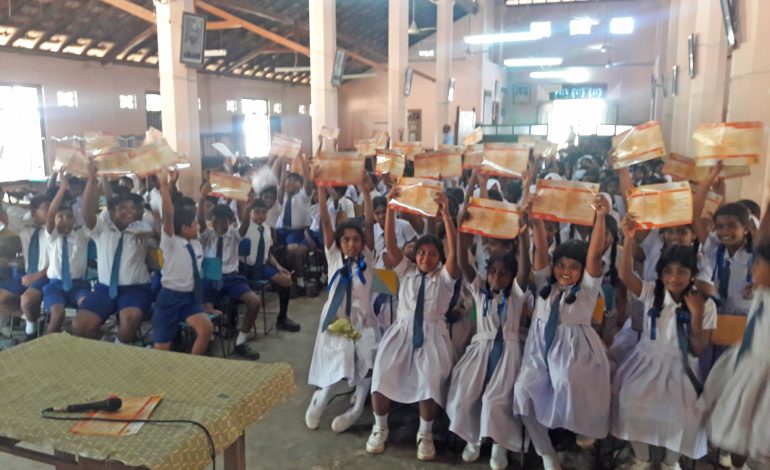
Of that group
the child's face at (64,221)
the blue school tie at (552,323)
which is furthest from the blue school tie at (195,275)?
the blue school tie at (552,323)

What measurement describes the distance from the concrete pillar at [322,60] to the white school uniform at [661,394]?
7780mm

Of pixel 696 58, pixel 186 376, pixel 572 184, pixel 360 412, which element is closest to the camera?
pixel 186 376

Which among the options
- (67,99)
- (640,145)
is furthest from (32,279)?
(67,99)

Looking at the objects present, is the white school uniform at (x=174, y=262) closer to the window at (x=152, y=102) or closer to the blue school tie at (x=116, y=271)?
the blue school tie at (x=116, y=271)

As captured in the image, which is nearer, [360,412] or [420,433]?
[420,433]

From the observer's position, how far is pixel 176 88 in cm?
785

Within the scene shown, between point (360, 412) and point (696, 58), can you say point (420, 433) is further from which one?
point (696, 58)

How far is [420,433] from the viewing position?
3533 mm

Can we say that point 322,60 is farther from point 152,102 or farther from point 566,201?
point 152,102

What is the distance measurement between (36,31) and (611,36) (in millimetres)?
19054

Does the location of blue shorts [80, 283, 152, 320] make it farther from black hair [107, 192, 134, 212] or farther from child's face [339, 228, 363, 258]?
child's face [339, 228, 363, 258]

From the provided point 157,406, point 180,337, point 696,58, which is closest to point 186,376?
point 157,406

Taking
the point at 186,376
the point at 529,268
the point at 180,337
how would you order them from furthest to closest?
the point at 180,337 < the point at 529,268 < the point at 186,376

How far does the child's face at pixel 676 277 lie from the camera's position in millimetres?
2986
